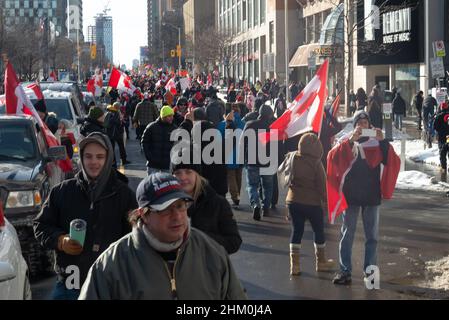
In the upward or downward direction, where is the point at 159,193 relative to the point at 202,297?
upward

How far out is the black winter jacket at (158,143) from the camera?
12.1 metres

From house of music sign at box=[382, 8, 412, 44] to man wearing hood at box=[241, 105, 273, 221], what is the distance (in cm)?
3014

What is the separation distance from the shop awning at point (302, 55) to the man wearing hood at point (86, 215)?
58.0 metres

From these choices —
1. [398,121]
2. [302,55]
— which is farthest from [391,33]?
[302,55]

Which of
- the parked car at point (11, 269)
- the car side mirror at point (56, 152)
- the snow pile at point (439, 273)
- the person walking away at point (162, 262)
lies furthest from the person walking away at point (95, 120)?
the person walking away at point (162, 262)

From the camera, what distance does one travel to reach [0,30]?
46.4m

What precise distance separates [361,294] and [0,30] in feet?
134

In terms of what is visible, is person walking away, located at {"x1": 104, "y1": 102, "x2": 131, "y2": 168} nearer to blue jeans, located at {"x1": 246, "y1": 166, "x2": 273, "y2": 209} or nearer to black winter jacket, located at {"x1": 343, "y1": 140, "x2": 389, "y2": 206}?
blue jeans, located at {"x1": 246, "y1": 166, "x2": 273, "y2": 209}

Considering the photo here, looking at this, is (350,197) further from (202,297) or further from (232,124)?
(232,124)

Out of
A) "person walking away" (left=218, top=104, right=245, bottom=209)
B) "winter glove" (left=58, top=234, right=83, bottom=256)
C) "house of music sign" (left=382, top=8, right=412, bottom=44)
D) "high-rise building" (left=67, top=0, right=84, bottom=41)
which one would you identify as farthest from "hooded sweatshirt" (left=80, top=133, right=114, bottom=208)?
"high-rise building" (left=67, top=0, right=84, bottom=41)

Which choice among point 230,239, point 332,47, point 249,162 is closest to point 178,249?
point 230,239

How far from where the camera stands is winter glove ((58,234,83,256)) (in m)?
5.59

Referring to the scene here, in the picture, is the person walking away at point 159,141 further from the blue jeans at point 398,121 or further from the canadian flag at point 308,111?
the blue jeans at point 398,121
